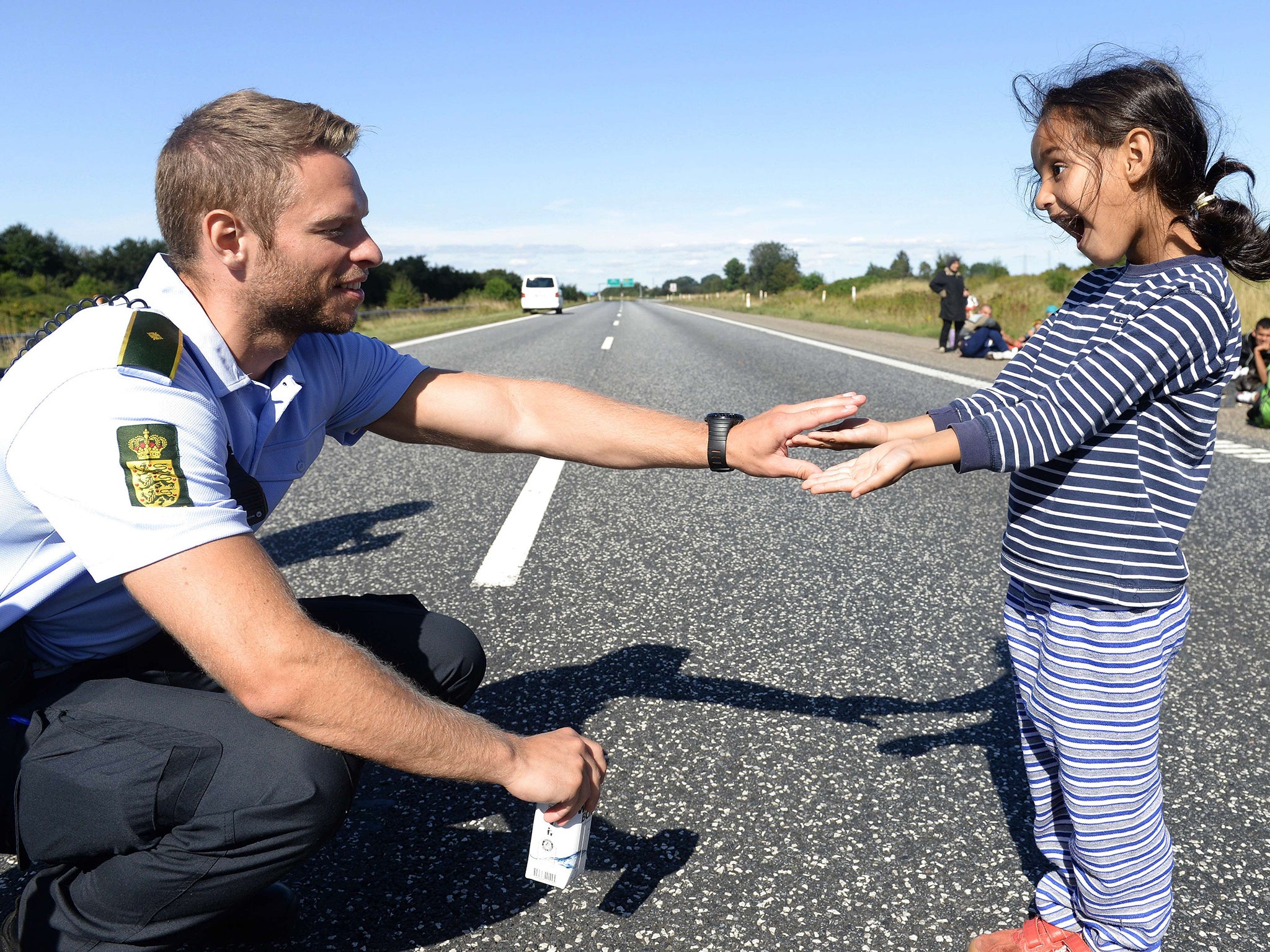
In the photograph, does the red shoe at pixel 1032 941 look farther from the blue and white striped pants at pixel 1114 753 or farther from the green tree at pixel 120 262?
the green tree at pixel 120 262

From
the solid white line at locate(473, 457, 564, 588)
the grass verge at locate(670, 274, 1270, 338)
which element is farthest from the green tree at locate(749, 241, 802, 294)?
the solid white line at locate(473, 457, 564, 588)

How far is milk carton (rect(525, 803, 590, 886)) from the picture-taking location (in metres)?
1.73

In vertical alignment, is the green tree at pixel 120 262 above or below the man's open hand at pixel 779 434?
above

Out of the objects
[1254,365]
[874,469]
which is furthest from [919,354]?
[874,469]

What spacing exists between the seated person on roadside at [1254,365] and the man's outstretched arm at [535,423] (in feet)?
29.9

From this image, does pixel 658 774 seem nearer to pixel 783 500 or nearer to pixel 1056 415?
pixel 1056 415

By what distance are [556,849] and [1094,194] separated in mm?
1612

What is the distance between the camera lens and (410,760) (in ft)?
5.31

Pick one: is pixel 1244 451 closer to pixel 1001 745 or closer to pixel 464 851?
pixel 1001 745

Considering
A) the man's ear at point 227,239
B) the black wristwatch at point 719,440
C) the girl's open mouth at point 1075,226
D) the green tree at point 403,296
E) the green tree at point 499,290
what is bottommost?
the black wristwatch at point 719,440

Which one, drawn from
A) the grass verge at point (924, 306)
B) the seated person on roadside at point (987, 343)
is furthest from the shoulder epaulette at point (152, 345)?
the seated person on roadside at point (987, 343)

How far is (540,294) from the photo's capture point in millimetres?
44938

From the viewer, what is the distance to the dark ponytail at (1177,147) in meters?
1.73

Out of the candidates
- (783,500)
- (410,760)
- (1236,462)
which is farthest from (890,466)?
(1236,462)
